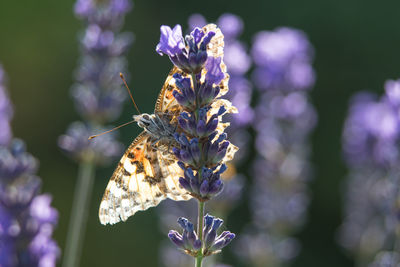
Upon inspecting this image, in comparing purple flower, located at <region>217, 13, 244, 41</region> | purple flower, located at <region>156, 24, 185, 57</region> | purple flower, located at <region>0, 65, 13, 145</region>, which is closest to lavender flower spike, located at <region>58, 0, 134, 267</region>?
purple flower, located at <region>0, 65, 13, 145</region>

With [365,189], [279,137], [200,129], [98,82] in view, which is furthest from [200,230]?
[365,189]

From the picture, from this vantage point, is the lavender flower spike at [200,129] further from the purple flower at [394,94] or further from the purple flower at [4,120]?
the purple flower at [4,120]

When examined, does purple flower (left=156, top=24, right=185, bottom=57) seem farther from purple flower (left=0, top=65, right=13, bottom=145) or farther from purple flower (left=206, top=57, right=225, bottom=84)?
purple flower (left=0, top=65, right=13, bottom=145)

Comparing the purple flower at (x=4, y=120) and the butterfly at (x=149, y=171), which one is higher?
the purple flower at (x=4, y=120)

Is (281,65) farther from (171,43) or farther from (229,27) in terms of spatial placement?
(171,43)

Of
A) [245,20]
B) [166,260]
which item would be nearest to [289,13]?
[245,20]

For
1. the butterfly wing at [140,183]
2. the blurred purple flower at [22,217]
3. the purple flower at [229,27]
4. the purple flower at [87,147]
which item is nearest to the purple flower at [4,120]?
the purple flower at [87,147]
